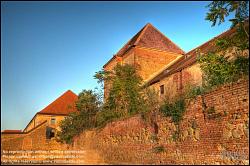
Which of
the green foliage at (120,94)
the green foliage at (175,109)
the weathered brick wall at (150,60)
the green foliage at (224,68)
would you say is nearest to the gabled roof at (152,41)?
the weathered brick wall at (150,60)

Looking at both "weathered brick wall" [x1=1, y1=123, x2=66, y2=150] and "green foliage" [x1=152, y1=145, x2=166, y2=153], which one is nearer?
"green foliage" [x1=152, y1=145, x2=166, y2=153]

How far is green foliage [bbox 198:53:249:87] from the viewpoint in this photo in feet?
30.6

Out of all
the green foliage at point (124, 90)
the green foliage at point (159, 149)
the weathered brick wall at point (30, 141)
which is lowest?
the weathered brick wall at point (30, 141)

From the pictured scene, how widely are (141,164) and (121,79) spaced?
34.5 ft

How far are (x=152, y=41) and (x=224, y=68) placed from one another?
23157mm

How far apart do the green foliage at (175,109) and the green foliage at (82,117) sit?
10737 millimetres

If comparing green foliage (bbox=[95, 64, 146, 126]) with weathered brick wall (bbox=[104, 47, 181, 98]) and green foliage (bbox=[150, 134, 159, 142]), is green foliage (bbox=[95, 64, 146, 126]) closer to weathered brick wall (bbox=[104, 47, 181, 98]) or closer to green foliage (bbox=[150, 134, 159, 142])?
green foliage (bbox=[150, 134, 159, 142])

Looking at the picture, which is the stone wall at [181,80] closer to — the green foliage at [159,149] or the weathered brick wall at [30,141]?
the green foliage at [159,149]

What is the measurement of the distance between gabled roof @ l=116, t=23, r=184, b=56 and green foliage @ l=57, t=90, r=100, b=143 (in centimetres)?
940

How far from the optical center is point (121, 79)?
22781mm

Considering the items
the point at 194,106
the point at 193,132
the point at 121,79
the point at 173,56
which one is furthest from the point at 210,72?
the point at 173,56

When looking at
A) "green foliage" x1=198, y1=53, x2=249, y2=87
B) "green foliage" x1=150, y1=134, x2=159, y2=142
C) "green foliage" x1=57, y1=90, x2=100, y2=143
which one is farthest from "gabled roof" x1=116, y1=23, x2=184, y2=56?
"green foliage" x1=198, y1=53, x2=249, y2=87

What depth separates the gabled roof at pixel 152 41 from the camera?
32531mm

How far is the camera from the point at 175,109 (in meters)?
11.1
